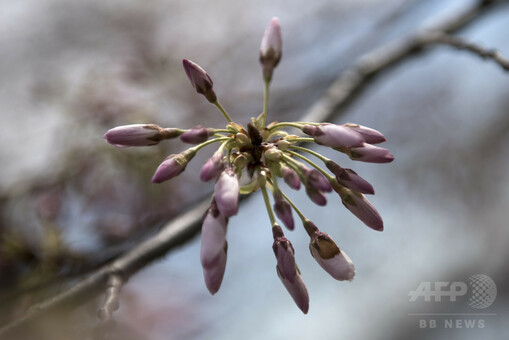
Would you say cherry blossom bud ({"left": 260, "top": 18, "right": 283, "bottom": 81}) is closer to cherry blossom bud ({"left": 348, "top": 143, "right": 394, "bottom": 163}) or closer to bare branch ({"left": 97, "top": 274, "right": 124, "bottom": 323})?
cherry blossom bud ({"left": 348, "top": 143, "right": 394, "bottom": 163})

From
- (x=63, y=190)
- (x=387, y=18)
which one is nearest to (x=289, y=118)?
(x=387, y=18)

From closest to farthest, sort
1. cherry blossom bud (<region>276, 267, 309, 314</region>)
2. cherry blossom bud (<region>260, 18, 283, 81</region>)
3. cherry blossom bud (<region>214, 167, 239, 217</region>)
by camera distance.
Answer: cherry blossom bud (<region>214, 167, 239, 217</region>) < cherry blossom bud (<region>276, 267, 309, 314</region>) < cherry blossom bud (<region>260, 18, 283, 81</region>)

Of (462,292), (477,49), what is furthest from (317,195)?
(462,292)

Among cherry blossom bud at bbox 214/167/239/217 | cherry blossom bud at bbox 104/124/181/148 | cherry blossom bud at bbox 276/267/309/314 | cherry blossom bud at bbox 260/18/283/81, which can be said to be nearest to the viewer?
cherry blossom bud at bbox 214/167/239/217

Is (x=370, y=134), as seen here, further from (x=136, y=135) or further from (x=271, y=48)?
(x=136, y=135)

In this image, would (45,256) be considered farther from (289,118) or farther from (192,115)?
(289,118)

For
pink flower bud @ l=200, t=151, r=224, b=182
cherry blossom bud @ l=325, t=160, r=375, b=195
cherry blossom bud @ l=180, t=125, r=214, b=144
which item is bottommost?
cherry blossom bud @ l=325, t=160, r=375, b=195

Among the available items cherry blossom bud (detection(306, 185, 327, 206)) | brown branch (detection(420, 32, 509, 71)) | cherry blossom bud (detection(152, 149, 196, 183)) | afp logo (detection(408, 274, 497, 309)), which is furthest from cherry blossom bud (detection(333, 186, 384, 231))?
afp logo (detection(408, 274, 497, 309))
